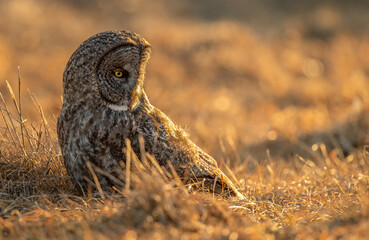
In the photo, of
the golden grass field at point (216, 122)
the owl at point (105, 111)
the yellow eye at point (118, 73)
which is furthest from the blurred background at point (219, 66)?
the yellow eye at point (118, 73)

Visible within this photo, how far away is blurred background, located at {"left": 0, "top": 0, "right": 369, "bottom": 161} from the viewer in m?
8.69

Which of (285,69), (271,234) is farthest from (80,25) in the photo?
(271,234)

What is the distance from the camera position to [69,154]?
3.43 metres

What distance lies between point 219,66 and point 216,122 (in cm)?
386

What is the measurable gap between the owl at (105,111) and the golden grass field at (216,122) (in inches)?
8.6

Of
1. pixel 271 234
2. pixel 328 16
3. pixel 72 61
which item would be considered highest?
pixel 328 16

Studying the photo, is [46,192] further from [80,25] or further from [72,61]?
[80,25]

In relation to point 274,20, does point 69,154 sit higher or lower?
lower

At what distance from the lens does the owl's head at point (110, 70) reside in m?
3.31

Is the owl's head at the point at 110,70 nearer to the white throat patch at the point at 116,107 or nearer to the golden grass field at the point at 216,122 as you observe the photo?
the white throat patch at the point at 116,107

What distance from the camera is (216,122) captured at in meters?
8.84

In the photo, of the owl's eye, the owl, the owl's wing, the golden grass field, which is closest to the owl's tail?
the owl's wing

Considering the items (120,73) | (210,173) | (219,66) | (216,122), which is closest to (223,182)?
(210,173)

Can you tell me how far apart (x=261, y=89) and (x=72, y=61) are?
8.43 meters
